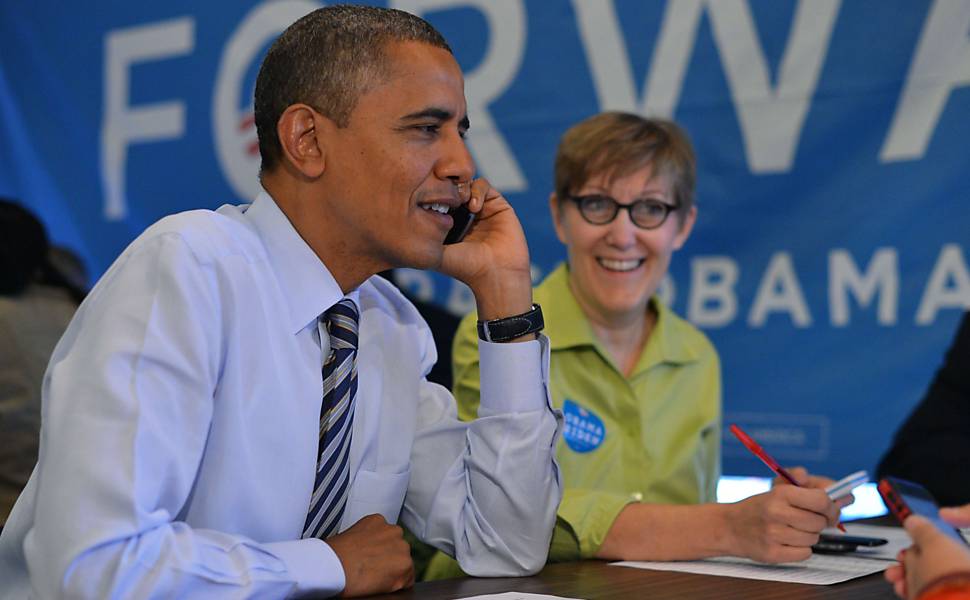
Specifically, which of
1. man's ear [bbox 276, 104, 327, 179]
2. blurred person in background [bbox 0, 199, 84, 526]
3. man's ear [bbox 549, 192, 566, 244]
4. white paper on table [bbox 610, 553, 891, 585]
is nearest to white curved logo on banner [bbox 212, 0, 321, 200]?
blurred person in background [bbox 0, 199, 84, 526]

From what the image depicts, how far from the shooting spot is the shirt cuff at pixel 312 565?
1190 mm

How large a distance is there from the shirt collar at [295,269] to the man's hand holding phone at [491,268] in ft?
0.75

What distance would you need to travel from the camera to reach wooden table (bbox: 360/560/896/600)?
50.4 inches

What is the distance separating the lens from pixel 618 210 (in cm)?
225

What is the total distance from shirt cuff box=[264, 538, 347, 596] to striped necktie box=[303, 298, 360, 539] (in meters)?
0.13

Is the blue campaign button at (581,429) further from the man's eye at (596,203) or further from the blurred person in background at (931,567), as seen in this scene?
the blurred person in background at (931,567)

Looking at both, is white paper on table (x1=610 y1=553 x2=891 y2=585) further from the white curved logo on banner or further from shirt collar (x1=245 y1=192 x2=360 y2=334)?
the white curved logo on banner

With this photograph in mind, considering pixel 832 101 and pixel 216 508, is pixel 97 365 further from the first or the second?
pixel 832 101

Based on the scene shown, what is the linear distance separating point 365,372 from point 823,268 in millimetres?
1599

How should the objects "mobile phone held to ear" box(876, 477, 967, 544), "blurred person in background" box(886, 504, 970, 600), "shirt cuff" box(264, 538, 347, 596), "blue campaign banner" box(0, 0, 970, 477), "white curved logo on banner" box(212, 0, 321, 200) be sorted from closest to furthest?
"blurred person in background" box(886, 504, 970, 600) < "mobile phone held to ear" box(876, 477, 967, 544) < "shirt cuff" box(264, 538, 347, 596) < "blue campaign banner" box(0, 0, 970, 477) < "white curved logo on banner" box(212, 0, 321, 200)

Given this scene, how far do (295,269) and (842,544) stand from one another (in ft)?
2.93

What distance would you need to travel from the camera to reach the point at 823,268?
277 cm

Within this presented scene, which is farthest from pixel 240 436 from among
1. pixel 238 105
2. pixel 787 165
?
pixel 238 105

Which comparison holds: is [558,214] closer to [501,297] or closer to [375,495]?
[501,297]
